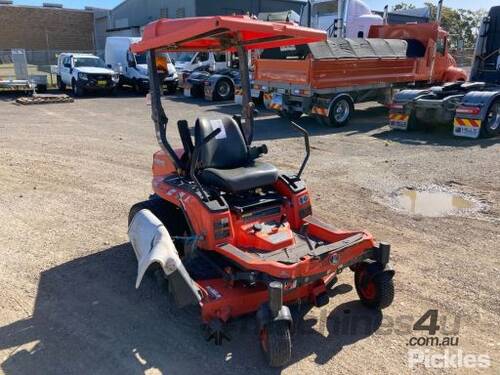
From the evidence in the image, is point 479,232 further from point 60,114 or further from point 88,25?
point 88,25

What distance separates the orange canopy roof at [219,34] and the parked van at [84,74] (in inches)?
636

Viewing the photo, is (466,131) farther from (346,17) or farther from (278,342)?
(346,17)

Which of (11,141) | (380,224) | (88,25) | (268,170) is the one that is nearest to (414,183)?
(380,224)


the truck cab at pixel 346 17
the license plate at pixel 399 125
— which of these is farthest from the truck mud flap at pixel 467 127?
the truck cab at pixel 346 17

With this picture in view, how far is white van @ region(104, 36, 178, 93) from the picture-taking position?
65.6ft

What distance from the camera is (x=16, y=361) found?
314 centimetres

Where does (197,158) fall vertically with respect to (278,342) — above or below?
above

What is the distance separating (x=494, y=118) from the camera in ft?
33.4

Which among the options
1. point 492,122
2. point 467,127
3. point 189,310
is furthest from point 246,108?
point 492,122

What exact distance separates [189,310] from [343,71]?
30.6 feet

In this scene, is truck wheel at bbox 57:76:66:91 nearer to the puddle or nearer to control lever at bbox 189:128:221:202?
the puddle

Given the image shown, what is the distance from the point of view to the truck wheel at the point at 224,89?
1739cm

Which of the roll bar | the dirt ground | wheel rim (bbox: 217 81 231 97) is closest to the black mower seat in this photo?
the roll bar

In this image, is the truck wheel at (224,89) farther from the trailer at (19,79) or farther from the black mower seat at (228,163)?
the black mower seat at (228,163)
